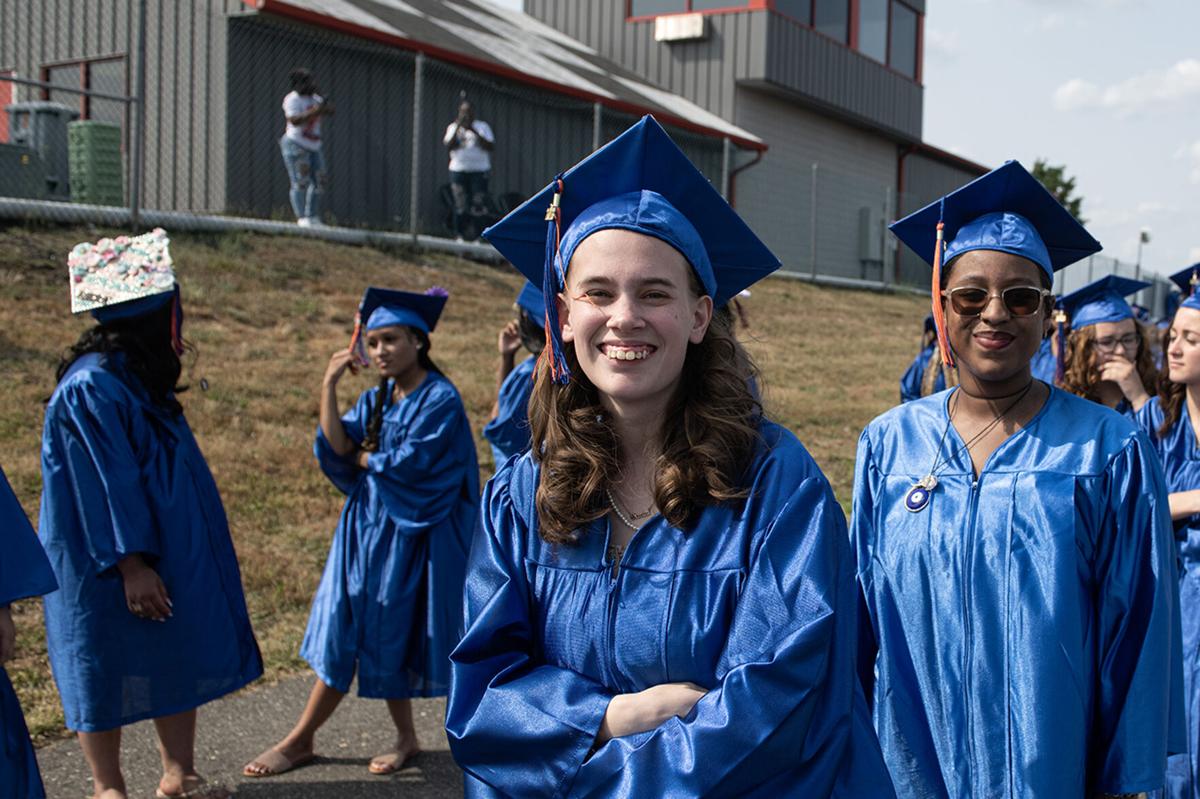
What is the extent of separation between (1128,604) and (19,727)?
9.16 feet

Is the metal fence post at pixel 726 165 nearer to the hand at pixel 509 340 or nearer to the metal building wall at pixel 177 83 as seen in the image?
the metal building wall at pixel 177 83

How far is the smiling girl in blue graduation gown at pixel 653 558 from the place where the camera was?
2.14 meters

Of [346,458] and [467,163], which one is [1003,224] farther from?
[467,163]

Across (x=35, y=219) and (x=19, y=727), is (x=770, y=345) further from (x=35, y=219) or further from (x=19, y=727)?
(x=19, y=727)

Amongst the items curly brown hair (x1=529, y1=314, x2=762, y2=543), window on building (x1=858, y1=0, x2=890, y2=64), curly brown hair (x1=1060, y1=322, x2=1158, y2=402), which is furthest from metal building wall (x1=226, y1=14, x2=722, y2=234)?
curly brown hair (x1=529, y1=314, x2=762, y2=543)

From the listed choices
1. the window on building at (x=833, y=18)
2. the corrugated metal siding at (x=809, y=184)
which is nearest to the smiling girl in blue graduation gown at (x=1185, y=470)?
the corrugated metal siding at (x=809, y=184)

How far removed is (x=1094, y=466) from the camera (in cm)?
296

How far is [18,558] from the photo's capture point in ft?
11.1

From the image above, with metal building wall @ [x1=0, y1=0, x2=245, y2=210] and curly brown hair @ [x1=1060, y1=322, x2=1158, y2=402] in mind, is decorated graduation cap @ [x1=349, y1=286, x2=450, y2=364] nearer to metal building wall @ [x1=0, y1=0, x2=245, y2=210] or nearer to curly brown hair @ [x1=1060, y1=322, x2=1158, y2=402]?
curly brown hair @ [x1=1060, y1=322, x2=1158, y2=402]

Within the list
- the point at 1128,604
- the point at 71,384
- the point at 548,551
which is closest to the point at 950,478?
the point at 1128,604

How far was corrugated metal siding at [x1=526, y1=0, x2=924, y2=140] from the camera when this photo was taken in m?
23.8

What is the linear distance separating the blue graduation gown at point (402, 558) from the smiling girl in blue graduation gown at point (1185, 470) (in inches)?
109

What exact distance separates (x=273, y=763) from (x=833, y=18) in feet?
78.5

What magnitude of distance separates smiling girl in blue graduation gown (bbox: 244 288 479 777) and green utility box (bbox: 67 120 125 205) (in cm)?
784
